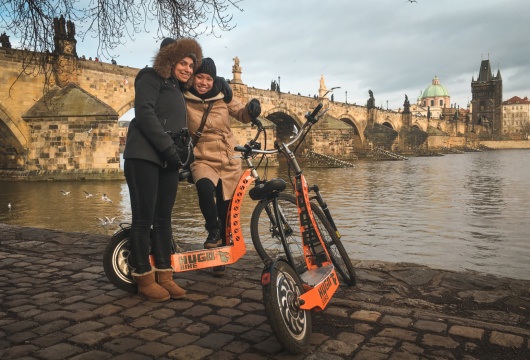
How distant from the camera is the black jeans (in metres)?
3.30

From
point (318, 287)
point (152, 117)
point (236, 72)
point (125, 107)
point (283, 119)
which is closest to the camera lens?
point (318, 287)

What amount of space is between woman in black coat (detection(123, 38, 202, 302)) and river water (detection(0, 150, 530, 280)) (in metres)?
2.91

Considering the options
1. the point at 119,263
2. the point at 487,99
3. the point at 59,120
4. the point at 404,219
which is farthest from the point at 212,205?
the point at 487,99

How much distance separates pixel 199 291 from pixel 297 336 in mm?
1347

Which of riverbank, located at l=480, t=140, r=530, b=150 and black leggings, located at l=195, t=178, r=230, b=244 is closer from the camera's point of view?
black leggings, located at l=195, t=178, r=230, b=244

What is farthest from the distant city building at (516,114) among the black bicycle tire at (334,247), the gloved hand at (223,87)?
the black bicycle tire at (334,247)

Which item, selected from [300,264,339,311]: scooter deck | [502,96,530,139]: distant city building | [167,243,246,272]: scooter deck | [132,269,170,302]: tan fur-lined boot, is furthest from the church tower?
[132,269,170,302]: tan fur-lined boot

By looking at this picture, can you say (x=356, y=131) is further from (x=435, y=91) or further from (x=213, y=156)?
(x=435, y=91)

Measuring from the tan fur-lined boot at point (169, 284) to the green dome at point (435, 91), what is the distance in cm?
15380

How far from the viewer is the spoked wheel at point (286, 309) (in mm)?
2301

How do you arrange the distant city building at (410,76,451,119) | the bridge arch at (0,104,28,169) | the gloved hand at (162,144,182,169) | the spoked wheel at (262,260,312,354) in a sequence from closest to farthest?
the spoked wheel at (262,260,312,354)
the gloved hand at (162,144,182,169)
the bridge arch at (0,104,28,169)
the distant city building at (410,76,451,119)

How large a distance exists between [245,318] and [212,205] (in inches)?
48.5

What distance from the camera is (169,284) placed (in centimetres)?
345

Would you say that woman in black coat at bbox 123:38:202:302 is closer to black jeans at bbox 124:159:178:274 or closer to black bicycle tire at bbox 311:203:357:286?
black jeans at bbox 124:159:178:274
